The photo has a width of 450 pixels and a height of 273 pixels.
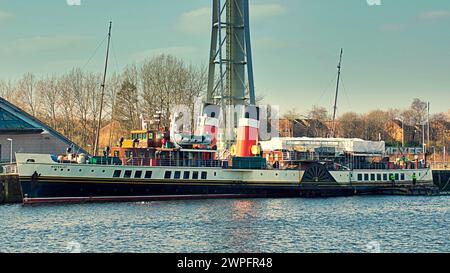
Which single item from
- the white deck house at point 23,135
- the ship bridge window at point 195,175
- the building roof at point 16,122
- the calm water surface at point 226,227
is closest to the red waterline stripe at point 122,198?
the ship bridge window at point 195,175

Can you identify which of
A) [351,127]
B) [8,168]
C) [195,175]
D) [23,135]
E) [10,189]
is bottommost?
[10,189]

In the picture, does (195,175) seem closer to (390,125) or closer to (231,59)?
(231,59)

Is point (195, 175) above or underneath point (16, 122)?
underneath

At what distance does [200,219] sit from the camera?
42.9 metres

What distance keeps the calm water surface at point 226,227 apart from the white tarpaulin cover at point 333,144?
59.1 feet

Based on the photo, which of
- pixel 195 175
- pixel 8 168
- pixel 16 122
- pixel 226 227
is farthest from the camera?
pixel 16 122

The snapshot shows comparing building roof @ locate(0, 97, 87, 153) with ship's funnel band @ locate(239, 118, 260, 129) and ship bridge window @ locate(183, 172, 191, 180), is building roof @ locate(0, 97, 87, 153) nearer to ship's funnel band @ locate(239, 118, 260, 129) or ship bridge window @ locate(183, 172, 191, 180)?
ship bridge window @ locate(183, 172, 191, 180)

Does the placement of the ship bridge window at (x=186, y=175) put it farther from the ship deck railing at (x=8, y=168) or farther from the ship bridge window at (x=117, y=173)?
the ship deck railing at (x=8, y=168)

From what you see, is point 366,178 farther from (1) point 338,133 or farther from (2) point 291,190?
(1) point 338,133

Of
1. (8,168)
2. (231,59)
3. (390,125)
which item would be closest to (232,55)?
(231,59)

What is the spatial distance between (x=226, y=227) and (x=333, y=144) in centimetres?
3944

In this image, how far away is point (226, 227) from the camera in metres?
39.3

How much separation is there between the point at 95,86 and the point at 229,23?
17.1 metres
